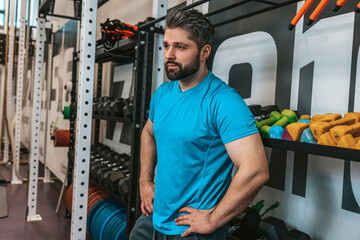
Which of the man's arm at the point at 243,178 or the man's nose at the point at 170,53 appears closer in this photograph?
the man's arm at the point at 243,178

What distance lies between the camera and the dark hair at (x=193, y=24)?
1441mm

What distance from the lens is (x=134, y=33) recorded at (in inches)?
91.0

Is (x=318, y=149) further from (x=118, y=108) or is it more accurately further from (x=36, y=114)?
(x=36, y=114)

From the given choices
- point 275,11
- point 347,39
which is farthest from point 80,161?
point 347,39

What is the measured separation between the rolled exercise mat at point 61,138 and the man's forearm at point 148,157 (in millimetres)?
2263

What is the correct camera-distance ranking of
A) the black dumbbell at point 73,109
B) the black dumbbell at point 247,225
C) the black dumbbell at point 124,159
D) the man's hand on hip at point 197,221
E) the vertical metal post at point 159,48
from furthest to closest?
the black dumbbell at point 73,109 < the black dumbbell at point 124,159 < the vertical metal post at point 159,48 < the black dumbbell at point 247,225 < the man's hand on hip at point 197,221

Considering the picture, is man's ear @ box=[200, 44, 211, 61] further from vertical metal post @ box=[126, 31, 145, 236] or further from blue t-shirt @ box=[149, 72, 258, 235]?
vertical metal post @ box=[126, 31, 145, 236]

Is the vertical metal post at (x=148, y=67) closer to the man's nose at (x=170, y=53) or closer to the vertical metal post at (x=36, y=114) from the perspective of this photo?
the man's nose at (x=170, y=53)

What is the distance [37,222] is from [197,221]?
2.80 meters

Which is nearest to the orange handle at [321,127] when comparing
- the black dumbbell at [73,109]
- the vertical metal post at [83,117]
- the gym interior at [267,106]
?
the gym interior at [267,106]

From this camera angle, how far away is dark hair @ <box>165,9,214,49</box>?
4.73 ft

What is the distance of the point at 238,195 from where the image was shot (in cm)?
123

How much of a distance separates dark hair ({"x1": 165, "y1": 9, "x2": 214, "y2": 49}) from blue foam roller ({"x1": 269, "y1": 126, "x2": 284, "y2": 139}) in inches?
18.7

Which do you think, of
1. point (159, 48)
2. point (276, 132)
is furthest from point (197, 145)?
point (159, 48)
